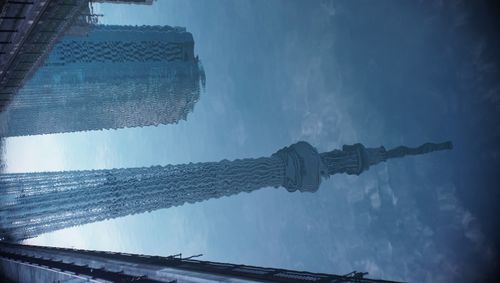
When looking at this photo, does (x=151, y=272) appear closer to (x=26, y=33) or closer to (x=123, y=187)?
(x=26, y=33)

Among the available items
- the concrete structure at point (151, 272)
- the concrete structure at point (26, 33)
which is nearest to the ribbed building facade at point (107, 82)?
the concrete structure at point (26, 33)

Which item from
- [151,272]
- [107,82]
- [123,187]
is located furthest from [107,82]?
[151,272]

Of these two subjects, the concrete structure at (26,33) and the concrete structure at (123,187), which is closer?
the concrete structure at (26,33)

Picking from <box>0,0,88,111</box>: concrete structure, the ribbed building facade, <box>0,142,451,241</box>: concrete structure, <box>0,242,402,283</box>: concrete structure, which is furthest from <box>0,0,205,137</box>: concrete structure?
<box>0,242,402,283</box>: concrete structure

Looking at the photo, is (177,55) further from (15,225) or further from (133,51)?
(15,225)

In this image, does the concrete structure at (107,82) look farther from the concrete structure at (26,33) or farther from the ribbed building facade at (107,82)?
the concrete structure at (26,33)

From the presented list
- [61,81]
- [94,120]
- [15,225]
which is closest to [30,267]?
[15,225]
